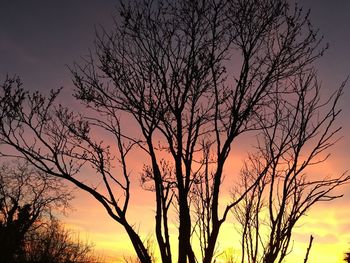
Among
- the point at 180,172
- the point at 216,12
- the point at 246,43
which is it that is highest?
the point at 216,12

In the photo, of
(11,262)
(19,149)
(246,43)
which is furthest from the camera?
(11,262)

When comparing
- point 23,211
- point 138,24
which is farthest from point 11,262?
point 138,24

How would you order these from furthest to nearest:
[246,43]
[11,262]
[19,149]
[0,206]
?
[0,206] → [11,262] → [246,43] → [19,149]

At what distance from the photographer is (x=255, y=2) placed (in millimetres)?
8852

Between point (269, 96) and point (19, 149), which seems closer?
point (19, 149)

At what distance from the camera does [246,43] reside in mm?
8906

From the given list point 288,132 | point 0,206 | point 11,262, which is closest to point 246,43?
point 288,132

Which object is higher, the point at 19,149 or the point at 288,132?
the point at 288,132

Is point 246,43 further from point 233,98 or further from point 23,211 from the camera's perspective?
point 23,211

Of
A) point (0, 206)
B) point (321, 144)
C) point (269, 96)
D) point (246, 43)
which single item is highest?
point (0, 206)

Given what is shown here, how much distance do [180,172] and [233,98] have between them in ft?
6.16

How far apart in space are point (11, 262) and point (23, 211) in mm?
5263

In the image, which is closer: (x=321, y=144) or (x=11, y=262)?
(x=321, y=144)

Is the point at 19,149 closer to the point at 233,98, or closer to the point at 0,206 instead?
the point at 233,98
